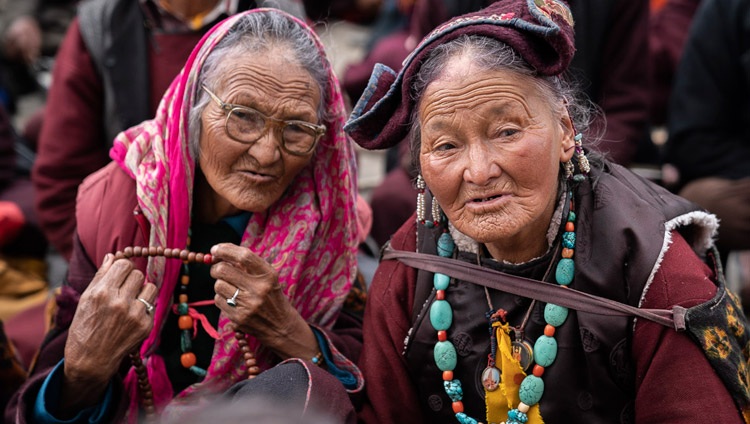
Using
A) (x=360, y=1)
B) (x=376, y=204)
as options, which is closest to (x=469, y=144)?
(x=376, y=204)

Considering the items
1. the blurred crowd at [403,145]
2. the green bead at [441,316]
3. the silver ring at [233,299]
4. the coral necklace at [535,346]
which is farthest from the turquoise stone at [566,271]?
the blurred crowd at [403,145]

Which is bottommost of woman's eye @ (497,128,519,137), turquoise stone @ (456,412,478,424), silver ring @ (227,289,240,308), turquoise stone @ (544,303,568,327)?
turquoise stone @ (456,412,478,424)

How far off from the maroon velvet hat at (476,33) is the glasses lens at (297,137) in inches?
13.5

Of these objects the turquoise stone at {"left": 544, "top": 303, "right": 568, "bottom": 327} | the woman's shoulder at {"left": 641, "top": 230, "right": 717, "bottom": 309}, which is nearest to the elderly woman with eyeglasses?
the turquoise stone at {"left": 544, "top": 303, "right": 568, "bottom": 327}

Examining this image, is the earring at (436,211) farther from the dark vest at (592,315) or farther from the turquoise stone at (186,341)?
the turquoise stone at (186,341)

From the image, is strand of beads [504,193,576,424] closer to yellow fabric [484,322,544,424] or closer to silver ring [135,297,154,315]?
yellow fabric [484,322,544,424]

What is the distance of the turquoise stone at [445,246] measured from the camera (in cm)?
264

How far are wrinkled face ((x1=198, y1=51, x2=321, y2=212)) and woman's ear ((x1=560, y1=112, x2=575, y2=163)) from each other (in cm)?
84

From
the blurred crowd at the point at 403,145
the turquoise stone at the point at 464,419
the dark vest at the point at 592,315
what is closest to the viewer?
the dark vest at the point at 592,315

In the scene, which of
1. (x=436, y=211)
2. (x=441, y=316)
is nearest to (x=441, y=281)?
(x=441, y=316)

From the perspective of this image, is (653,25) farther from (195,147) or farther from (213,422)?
(213,422)

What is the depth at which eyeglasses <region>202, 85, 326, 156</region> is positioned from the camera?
2.77 meters

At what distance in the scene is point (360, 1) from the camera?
918 cm

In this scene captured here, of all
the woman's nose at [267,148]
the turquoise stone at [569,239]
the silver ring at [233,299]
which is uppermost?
the woman's nose at [267,148]
